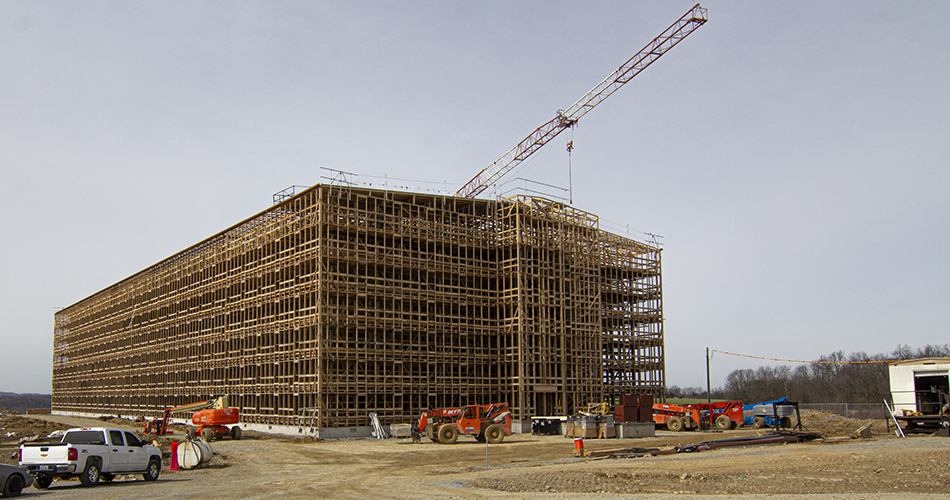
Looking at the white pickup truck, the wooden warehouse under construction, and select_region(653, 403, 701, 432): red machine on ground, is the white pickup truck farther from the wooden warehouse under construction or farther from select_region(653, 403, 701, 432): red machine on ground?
select_region(653, 403, 701, 432): red machine on ground

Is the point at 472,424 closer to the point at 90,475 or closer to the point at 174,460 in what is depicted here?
the point at 174,460

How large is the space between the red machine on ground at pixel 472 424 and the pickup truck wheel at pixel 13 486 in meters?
22.4

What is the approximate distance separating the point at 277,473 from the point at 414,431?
15.9 metres

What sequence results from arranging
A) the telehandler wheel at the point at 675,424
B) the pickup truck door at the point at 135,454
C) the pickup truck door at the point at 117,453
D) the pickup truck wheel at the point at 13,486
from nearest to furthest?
the pickup truck wheel at the point at 13,486 < the pickup truck door at the point at 117,453 < the pickup truck door at the point at 135,454 < the telehandler wheel at the point at 675,424

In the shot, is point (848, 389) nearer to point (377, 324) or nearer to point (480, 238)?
point (480, 238)

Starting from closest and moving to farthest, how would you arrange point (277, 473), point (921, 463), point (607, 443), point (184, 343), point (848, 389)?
point (921, 463), point (277, 473), point (607, 443), point (184, 343), point (848, 389)

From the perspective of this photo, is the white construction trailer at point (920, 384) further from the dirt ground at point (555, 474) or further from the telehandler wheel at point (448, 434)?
the telehandler wheel at point (448, 434)

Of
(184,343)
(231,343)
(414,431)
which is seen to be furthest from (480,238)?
A: (184,343)

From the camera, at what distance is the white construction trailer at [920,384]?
1690 inches

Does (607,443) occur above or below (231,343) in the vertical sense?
below

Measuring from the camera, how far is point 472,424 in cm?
4031

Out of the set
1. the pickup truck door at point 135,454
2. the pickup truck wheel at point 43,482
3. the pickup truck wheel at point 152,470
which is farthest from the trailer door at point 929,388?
the pickup truck wheel at point 43,482

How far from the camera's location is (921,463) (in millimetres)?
25125

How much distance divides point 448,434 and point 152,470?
714 inches
